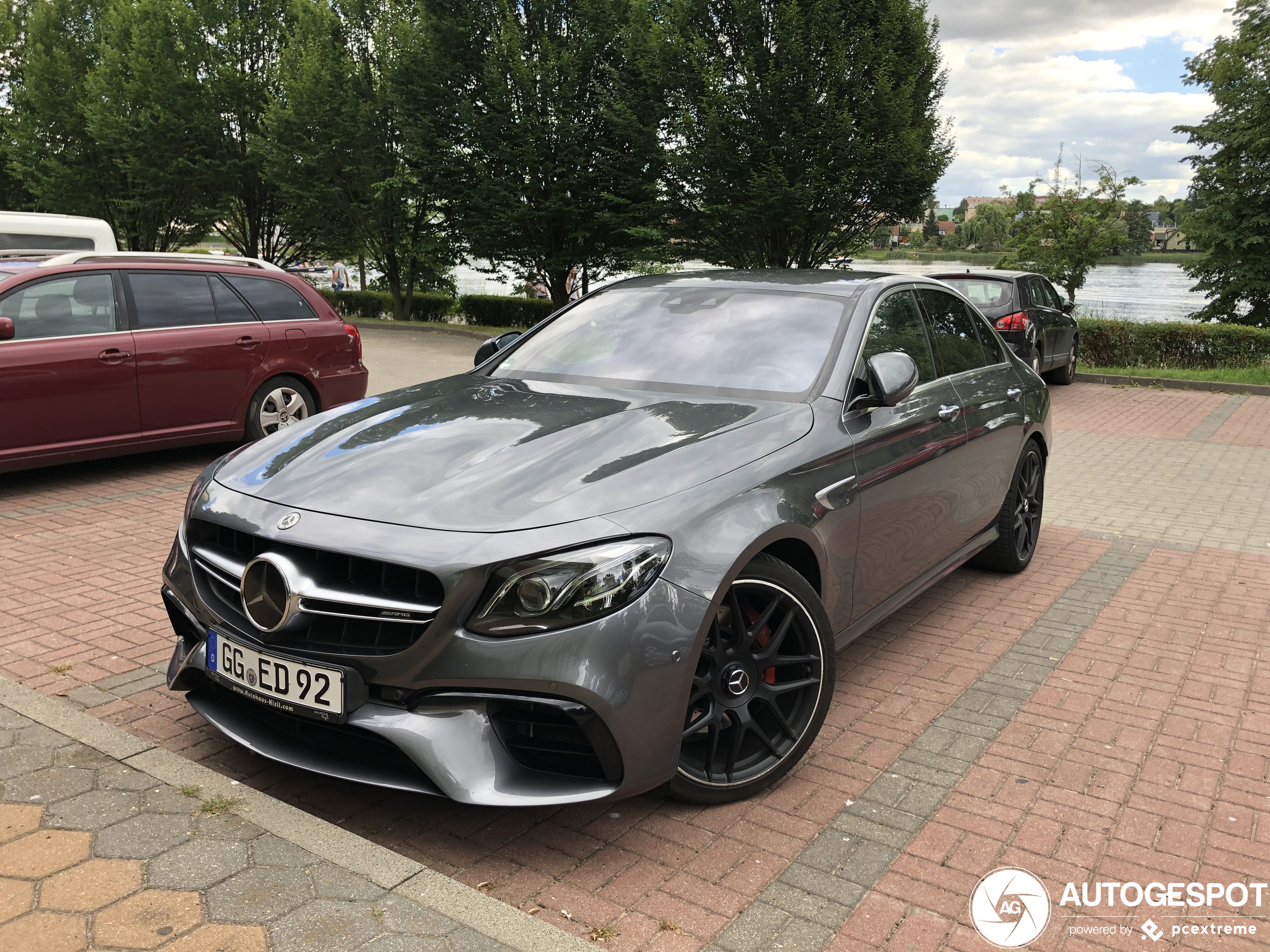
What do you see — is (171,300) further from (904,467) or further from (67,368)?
(904,467)

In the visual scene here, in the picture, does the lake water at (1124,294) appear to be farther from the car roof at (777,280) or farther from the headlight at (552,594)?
the headlight at (552,594)

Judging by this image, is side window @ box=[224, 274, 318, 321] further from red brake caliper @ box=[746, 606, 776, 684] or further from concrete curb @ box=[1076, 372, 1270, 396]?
concrete curb @ box=[1076, 372, 1270, 396]

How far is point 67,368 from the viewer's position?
23.4ft

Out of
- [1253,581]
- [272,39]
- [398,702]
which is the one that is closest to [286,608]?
[398,702]

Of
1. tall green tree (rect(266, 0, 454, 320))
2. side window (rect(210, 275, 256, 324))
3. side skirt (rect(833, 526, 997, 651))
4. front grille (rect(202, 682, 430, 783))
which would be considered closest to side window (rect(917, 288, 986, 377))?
side skirt (rect(833, 526, 997, 651))

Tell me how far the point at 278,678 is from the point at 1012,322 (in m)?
12.6

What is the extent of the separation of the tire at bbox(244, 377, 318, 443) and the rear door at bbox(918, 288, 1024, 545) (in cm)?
522

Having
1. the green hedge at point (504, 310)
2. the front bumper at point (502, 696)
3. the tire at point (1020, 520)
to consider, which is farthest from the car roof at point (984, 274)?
the green hedge at point (504, 310)

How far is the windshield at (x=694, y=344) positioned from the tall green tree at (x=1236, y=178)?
25.2 metres

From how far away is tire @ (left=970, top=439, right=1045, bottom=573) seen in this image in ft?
18.8

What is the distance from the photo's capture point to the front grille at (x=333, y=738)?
278 centimetres

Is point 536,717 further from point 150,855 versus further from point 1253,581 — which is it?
point 1253,581

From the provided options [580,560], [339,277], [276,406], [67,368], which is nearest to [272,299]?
[276,406]

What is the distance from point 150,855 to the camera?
267 cm
